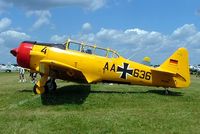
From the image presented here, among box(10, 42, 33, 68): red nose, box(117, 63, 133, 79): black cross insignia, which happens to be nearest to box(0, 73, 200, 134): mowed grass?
box(117, 63, 133, 79): black cross insignia

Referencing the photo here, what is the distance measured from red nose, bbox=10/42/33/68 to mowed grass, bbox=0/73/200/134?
132 centimetres

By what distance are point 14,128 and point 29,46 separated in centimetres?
701

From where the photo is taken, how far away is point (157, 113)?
33.4ft

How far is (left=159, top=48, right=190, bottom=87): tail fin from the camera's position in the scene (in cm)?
1494

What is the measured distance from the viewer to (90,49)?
14.8m

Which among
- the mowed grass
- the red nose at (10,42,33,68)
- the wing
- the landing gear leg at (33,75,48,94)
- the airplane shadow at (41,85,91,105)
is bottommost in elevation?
the mowed grass

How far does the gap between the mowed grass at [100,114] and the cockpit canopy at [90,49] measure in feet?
6.13

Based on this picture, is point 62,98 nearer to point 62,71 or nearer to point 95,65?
point 62,71

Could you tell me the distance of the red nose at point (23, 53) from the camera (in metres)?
14.6

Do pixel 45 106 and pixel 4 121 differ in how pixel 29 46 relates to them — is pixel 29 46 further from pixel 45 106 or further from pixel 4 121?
pixel 4 121

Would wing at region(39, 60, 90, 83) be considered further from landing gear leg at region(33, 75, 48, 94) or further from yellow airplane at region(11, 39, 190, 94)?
landing gear leg at region(33, 75, 48, 94)

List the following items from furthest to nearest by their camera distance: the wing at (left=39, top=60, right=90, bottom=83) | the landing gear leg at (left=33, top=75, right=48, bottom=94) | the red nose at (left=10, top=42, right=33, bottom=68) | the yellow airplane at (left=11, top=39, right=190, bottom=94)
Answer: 1. the red nose at (left=10, top=42, right=33, bottom=68)
2. the yellow airplane at (left=11, top=39, right=190, bottom=94)
3. the landing gear leg at (left=33, top=75, right=48, bottom=94)
4. the wing at (left=39, top=60, right=90, bottom=83)

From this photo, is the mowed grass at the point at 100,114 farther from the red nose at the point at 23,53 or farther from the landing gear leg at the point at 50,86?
the red nose at the point at 23,53

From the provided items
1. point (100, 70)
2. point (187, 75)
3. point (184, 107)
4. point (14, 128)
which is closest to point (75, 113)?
point (14, 128)
